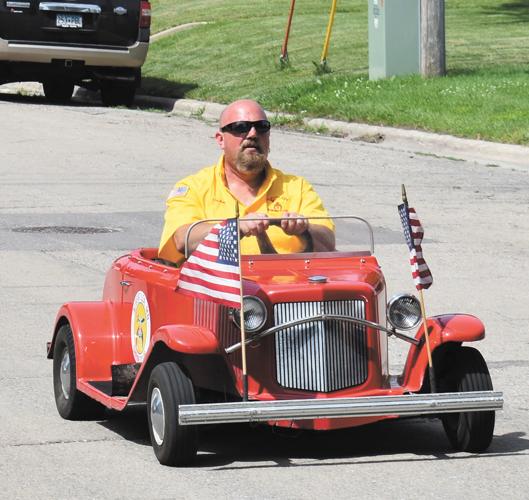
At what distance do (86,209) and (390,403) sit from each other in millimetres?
8275

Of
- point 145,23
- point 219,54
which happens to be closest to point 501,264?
point 145,23

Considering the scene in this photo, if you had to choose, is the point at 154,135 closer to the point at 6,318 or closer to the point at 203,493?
the point at 6,318

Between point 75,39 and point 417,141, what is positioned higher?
point 75,39

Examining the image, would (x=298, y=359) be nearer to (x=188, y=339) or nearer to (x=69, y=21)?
(x=188, y=339)

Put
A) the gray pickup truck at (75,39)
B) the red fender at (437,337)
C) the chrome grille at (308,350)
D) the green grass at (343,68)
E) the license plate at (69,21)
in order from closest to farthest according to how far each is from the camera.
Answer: the chrome grille at (308,350) < the red fender at (437,337) < the green grass at (343,68) < the gray pickup truck at (75,39) < the license plate at (69,21)

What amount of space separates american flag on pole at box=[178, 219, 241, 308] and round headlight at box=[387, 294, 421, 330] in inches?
28.0

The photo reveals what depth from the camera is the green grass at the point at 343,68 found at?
18.8m

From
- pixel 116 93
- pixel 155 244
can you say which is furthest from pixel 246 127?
pixel 116 93

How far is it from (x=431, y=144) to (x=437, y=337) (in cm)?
1185

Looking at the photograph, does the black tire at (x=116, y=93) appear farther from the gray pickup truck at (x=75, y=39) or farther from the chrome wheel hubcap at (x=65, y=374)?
the chrome wheel hubcap at (x=65, y=374)

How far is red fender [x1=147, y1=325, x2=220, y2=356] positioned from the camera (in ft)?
19.2

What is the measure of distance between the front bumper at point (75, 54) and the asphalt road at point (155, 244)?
2.28 feet

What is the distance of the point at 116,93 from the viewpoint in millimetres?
22297

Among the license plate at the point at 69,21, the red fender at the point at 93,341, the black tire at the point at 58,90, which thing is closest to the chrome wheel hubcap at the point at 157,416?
the red fender at the point at 93,341
